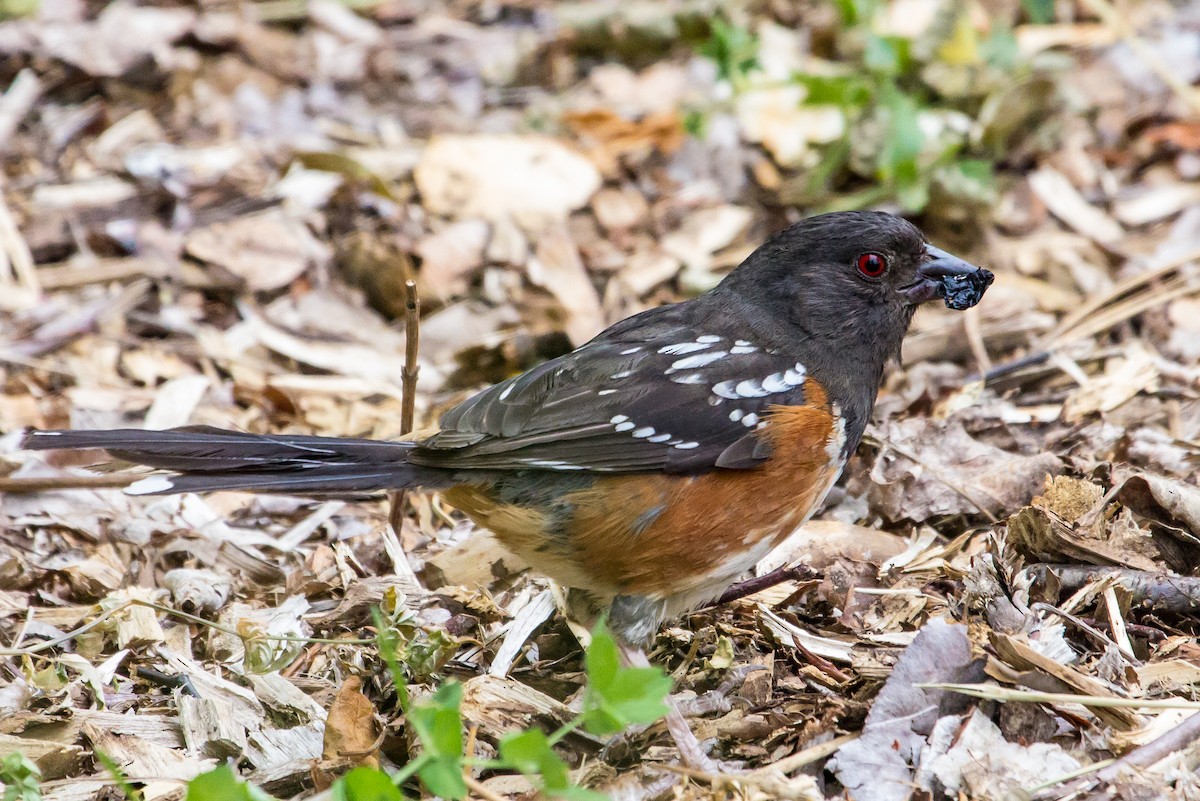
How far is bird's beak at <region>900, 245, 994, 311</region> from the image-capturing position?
2.96 meters

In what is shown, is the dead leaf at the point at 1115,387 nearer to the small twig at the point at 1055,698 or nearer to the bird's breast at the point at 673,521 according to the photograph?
the bird's breast at the point at 673,521

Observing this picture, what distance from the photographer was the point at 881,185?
4234 millimetres

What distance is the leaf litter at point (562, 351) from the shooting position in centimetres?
233

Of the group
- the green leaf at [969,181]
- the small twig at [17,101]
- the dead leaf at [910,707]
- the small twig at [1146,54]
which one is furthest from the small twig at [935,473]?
the small twig at [17,101]

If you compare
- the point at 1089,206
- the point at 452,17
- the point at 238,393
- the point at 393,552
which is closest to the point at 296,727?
the point at 393,552

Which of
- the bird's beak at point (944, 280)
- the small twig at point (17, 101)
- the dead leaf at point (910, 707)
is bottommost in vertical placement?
the small twig at point (17, 101)

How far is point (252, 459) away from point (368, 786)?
95 cm

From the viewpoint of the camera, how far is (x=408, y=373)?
9.25 feet

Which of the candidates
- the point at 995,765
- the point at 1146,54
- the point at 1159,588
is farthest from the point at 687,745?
the point at 1146,54

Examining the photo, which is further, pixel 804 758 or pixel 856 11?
pixel 856 11

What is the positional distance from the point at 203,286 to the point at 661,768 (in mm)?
2546

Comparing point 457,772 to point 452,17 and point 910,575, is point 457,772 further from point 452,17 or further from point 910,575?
point 452,17

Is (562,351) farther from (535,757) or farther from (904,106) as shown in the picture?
(535,757)

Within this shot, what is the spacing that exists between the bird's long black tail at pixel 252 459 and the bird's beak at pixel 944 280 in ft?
3.76
